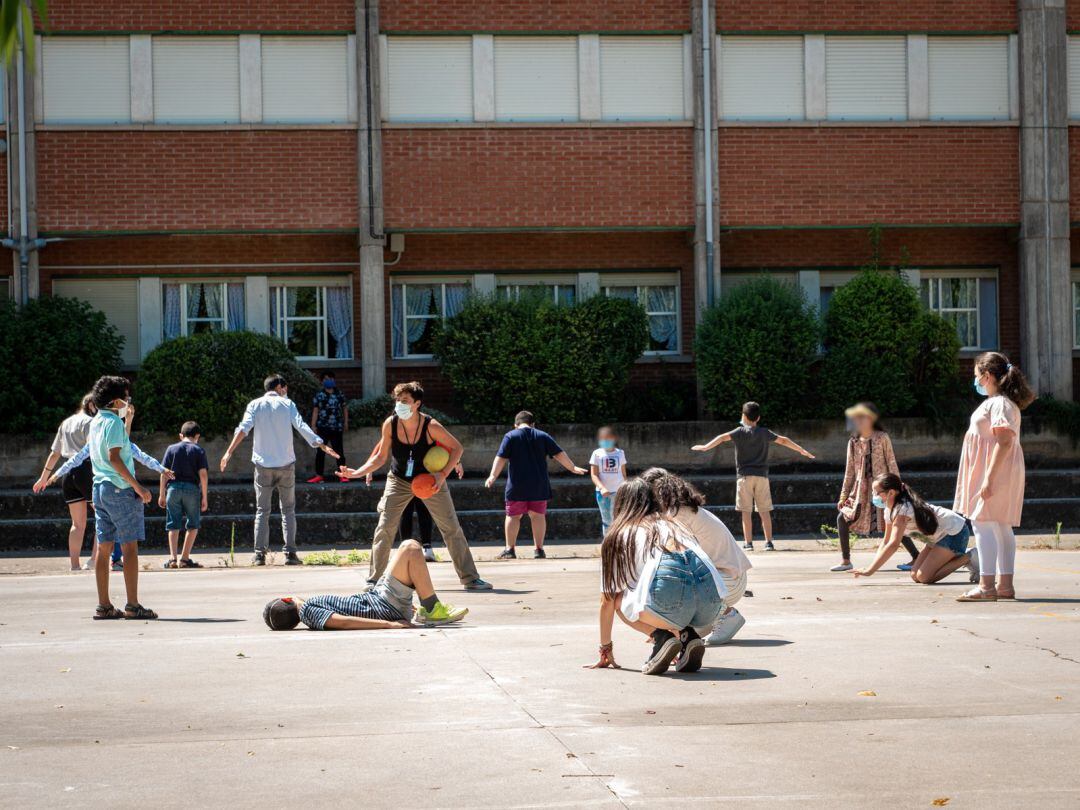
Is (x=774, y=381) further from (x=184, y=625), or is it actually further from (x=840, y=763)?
(x=840, y=763)

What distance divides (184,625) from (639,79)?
1621 cm

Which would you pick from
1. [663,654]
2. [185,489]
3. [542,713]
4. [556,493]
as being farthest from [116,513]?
[556,493]

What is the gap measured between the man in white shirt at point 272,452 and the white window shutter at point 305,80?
8.77 meters

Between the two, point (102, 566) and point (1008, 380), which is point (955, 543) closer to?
point (1008, 380)

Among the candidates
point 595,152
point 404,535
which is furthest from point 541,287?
point 404,535

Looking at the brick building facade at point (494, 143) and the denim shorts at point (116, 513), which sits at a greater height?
the brick building facade at point (494, 143)

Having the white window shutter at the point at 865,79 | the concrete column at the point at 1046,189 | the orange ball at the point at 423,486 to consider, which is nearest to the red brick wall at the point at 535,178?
the white window shutter at the point at 865,79

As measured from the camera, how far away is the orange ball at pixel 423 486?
41.2ft

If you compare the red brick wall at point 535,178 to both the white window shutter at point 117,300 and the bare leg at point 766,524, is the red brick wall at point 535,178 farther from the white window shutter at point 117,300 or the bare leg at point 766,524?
the bare leg at point 766,524

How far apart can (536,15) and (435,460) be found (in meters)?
13.9

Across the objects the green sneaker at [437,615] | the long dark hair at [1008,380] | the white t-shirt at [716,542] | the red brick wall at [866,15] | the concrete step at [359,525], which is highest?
the red brick wall at [866,15]

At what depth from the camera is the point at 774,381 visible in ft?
75.0

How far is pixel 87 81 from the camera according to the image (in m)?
24.2

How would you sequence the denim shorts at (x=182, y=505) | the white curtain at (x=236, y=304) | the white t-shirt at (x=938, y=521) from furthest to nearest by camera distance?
1. the white curtain at (x=236, y=304)
2. the denim shorts at (x=182, y=505)
3. the white t-shirt at (x=938, y=521)
